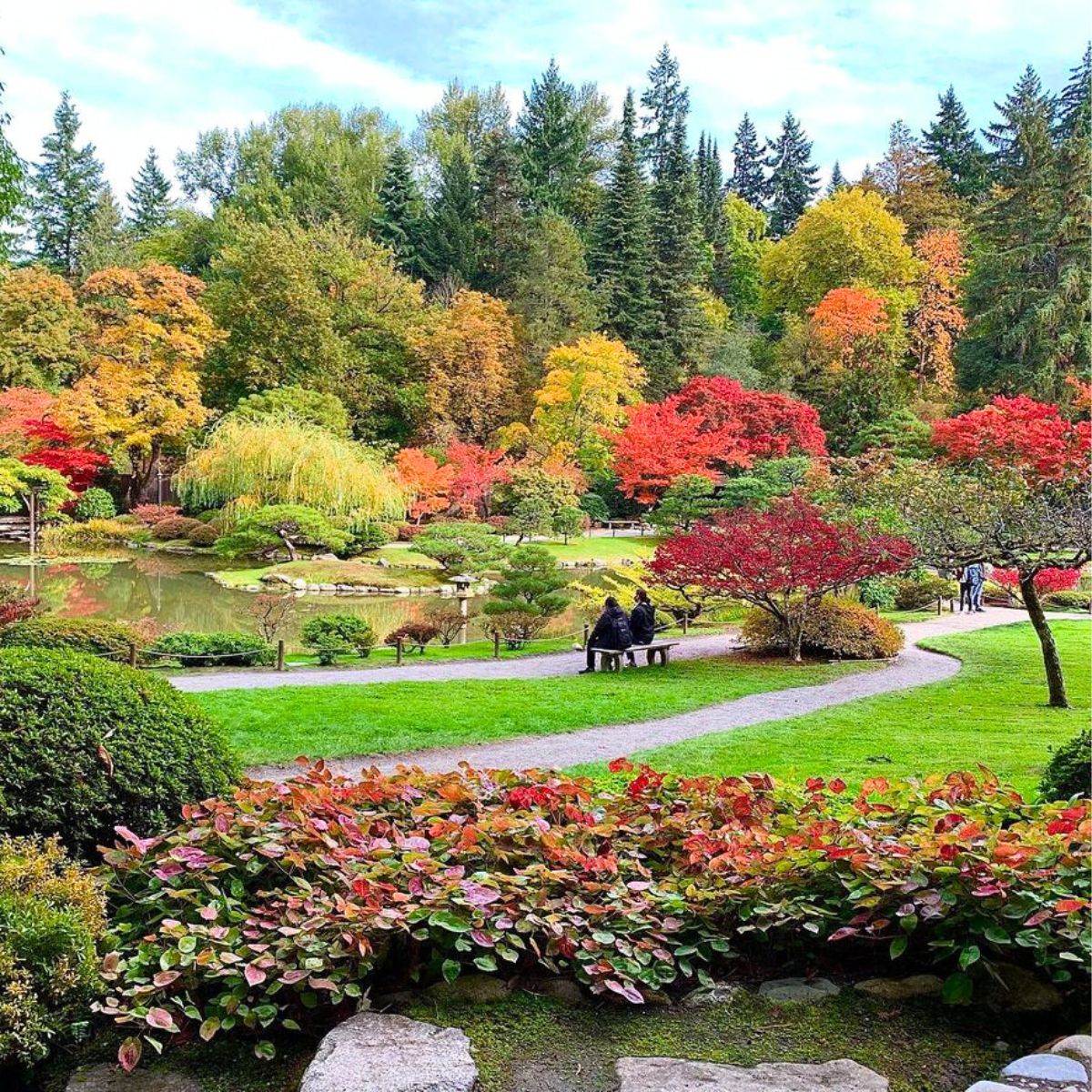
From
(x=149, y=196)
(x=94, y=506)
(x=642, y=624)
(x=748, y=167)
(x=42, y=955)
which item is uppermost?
(x=748, y=167)

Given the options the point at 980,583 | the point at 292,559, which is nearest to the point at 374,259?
the point at 292,559

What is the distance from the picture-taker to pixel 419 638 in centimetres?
1226

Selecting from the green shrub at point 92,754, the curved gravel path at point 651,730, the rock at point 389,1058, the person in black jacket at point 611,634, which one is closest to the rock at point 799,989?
the rock at point 389,1058

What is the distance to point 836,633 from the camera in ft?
37.1

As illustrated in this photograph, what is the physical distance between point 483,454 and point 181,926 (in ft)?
85.9

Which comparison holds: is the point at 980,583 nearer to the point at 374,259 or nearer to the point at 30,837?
the point at 30,837

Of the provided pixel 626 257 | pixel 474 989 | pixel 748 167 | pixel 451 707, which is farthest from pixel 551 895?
pixel 748 167

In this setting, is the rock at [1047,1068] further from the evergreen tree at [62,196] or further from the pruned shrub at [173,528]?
the evergreen tree at [62,196]

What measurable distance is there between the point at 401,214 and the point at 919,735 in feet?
118

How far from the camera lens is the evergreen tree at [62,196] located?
3894cm

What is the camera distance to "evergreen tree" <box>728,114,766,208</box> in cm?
4956

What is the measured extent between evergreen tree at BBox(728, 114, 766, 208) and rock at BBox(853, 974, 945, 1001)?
169ft

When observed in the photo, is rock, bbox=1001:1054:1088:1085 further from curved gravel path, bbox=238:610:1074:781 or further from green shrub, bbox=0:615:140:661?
green shrub, bbox=0:615:140:661

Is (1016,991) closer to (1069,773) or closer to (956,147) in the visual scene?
(1069,773)
